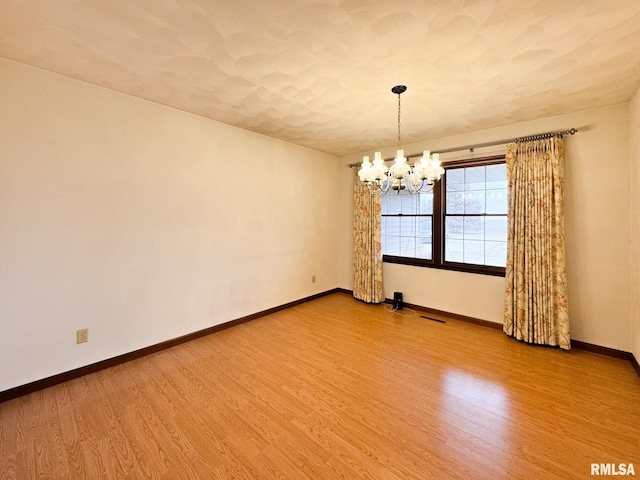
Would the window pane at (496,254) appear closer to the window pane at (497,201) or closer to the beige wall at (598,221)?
the window pane at (497,201)

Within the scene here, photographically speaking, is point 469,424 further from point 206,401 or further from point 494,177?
point 494,177

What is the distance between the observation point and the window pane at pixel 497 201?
3.67m

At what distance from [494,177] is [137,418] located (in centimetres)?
464

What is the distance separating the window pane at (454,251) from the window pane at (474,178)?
0.80 m

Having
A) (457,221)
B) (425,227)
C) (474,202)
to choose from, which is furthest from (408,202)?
(474,202)

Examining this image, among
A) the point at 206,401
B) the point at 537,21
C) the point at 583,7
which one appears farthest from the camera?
the point at 206,401

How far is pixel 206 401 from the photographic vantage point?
87.6 inches

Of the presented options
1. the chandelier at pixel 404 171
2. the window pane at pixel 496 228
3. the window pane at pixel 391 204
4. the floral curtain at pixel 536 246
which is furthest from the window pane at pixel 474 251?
the chandelier at pixel 404 171

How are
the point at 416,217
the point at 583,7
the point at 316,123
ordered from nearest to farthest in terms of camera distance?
the point at 583,7, the point at 316,123, the point at 416,217

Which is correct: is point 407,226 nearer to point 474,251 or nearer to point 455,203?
point 455,203

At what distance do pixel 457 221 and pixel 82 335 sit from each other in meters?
4.63

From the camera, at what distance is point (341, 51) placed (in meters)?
2.03

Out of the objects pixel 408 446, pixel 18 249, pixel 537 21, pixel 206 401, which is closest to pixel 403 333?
pixel 408 446

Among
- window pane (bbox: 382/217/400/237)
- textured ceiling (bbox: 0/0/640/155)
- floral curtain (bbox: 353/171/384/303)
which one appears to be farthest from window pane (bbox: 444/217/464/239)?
textured ceiling (bbox: 0/0/640/155)
